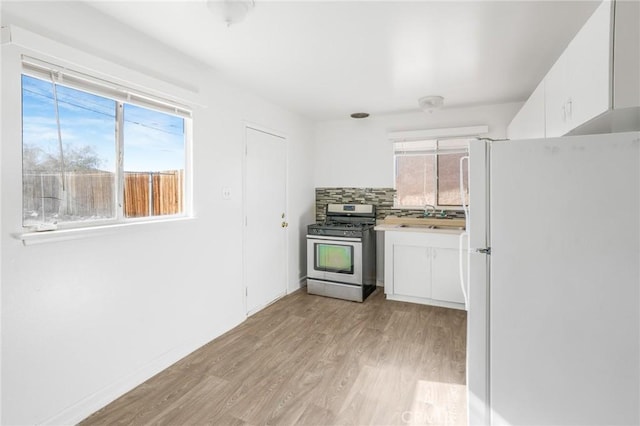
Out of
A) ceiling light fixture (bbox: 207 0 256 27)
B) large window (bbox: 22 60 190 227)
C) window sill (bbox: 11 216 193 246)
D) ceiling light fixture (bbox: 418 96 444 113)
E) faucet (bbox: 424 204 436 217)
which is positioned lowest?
window sill (bbox: 11 216 193 246)

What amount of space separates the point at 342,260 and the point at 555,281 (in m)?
2.75

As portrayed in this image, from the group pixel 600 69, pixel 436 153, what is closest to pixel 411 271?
pixel 436 153

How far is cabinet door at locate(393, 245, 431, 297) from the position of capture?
3797 mm

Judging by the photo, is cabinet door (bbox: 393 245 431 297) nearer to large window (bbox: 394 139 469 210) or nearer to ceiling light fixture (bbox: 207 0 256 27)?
large window (bbox: 394 139 469 210)

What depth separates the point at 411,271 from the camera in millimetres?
3869

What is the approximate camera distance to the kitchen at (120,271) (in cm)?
162

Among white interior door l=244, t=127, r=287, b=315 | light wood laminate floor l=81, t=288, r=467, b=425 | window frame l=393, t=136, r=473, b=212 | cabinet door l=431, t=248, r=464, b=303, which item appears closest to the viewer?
light wood laminate floor l=81, t=288, r=467, b=425

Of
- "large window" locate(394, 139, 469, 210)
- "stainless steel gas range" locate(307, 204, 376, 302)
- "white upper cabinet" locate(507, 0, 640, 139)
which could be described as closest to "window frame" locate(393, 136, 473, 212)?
"large window" locate(394, 139, 469, 210)

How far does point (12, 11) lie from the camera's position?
1.56 metres

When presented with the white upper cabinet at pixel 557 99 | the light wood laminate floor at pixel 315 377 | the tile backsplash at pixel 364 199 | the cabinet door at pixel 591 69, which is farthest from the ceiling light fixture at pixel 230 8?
the tile backsplash at pixel 364 199

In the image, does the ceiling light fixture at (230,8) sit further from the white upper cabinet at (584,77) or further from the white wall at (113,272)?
the white upper cabinet at (584,77)

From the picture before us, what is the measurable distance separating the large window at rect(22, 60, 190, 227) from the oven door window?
6.38ft

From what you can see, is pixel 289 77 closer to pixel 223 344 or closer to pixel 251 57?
pixel 251 57

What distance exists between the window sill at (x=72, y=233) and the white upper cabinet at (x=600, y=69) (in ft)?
8.35
